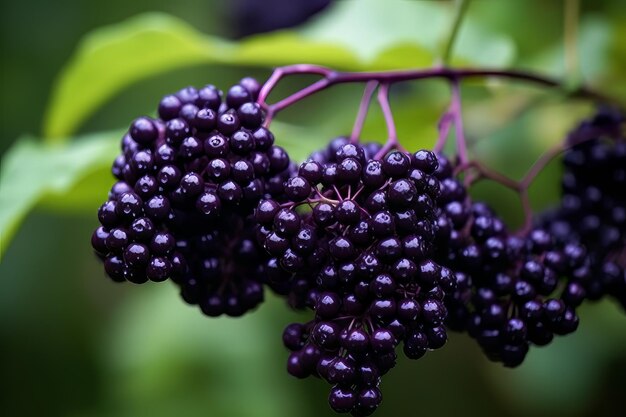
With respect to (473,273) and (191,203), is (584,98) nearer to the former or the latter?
(473,273)

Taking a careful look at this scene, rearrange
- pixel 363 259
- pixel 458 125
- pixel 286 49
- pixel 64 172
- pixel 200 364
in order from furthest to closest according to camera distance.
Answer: pixel 200 364 → pixel 286 49 → pixel 64 172 → pixel 458 125 → pixel 363 259

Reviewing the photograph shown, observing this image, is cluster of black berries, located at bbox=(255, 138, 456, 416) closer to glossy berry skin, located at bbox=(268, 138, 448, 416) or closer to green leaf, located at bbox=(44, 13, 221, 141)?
glossy berry skin, located at bbox=(268, 138, 448, 416)

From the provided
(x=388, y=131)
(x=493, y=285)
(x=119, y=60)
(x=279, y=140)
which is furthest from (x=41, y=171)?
(x=493, y=285)

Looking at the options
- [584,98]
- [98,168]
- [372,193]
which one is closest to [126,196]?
[372,193]

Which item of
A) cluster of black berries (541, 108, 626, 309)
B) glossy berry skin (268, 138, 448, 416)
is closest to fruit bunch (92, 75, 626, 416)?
glossy berry skin (268, 138, 448, 416)

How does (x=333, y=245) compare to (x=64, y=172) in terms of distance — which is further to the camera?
(x=64, y=172)

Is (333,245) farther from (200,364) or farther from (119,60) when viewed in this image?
(200,364)

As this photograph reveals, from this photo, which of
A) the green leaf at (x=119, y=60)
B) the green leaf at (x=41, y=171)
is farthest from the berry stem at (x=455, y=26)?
the green leaf at (x=41, y=171)

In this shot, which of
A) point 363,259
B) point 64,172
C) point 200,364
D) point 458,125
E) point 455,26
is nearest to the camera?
point 363,259
